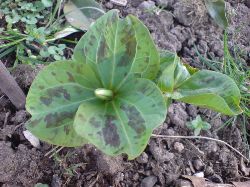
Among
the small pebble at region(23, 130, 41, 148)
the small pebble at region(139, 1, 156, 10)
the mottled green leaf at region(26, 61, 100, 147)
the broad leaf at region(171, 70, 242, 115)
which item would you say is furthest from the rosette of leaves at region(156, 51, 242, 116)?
the small pebble at region(139, 1, 156, 10)

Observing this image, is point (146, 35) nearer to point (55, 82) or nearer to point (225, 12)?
point (55, 82)

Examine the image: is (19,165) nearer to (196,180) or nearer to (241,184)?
(196,180)

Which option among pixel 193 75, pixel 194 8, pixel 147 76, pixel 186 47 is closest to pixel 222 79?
pixel 193 75

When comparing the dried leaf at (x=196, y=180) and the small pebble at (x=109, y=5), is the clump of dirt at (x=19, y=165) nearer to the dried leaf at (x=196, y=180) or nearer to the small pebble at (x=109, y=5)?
the dried leaf at (x=196, y=180)

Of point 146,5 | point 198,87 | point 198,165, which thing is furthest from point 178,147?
point 146,5

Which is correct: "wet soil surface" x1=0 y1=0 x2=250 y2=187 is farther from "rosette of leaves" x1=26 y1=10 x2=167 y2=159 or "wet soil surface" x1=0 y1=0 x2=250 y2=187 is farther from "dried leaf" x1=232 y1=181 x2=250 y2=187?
"rosette of leaves" x1=26 y1=10 x2=167 y2=159

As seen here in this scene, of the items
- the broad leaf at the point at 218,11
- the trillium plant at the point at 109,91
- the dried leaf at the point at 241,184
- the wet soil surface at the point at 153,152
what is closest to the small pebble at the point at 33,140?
the wet soil surface at the point at 153,152
